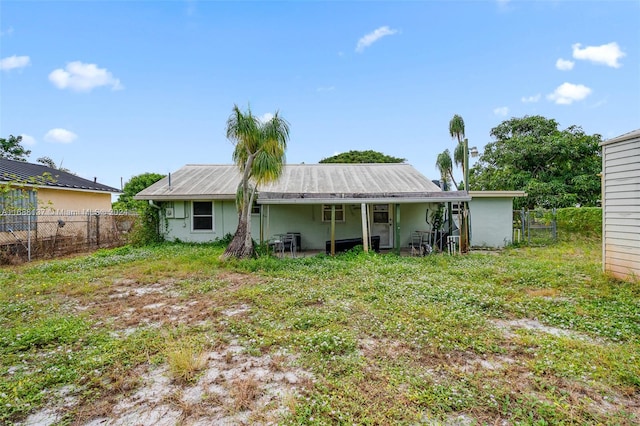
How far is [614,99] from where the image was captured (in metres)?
14.1

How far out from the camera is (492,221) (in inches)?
469

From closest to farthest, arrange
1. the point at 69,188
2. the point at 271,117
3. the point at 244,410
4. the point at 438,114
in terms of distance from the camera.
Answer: the point at 244,410
the point at 271,117
the point at 69,188
the point at 438,114

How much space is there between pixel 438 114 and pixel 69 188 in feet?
59.8

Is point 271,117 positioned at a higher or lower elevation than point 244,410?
higher

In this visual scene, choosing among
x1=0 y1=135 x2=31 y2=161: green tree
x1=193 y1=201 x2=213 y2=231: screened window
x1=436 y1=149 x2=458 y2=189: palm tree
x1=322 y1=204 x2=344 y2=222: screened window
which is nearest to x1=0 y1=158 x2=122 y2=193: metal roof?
x1=193 y1=201 x2=213 y2=231: screened window

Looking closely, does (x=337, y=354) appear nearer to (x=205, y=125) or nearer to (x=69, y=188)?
(x=205, y=125)

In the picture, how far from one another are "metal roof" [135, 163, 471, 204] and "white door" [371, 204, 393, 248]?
3.05 ft

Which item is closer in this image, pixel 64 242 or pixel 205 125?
pixel 64 242

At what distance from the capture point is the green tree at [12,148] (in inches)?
899

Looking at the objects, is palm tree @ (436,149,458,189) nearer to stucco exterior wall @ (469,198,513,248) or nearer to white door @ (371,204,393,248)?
stucco exterior wall @ (469,198,513,248)

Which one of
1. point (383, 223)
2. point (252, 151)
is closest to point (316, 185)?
point (383, 223)

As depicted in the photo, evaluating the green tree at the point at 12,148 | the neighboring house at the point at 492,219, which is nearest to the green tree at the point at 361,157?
the neighboring house at the point at 492,219

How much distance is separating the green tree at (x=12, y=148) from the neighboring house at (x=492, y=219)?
32.7 metres

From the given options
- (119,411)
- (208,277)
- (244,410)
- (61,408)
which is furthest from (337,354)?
(208,277)
